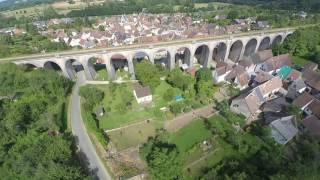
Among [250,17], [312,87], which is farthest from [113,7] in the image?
[312,87]

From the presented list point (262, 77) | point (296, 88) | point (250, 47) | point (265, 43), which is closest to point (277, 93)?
point (296, 88)

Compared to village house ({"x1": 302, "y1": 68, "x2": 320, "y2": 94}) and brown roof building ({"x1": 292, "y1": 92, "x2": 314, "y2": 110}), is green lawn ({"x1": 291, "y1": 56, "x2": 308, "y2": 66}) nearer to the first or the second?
village house ({"x1": 302, "y1": 68, "x2": 320, "y2": 94})

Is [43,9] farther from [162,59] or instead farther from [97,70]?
[162,59]

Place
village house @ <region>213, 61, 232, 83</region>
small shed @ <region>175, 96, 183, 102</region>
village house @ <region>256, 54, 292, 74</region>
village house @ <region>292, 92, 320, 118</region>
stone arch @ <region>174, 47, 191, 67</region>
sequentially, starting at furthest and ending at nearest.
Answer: stone arch @ <region>174, 47, 191, 67</region>, village house @ <region>256, 54, 292, 74</region>, village house @ <region>213, 61, 232, 83</region>, small shed @ <region>175, 96, 183, 102</region>, village house @ <region>292, 92, 320, 118</region>

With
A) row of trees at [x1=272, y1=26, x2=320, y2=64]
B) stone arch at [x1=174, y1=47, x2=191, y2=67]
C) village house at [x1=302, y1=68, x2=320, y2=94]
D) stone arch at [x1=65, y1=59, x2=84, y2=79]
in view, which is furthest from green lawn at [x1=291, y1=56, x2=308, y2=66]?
stone arch at [x1=65, y1=59, x2=84, y2=79]

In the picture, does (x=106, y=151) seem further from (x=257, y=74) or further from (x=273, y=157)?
(x=257, y=74)
